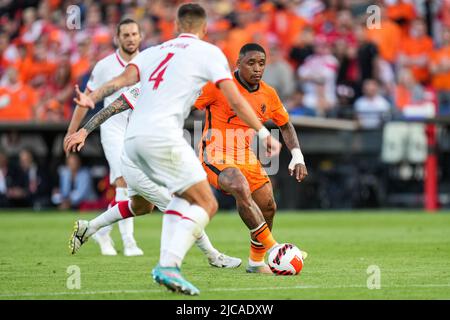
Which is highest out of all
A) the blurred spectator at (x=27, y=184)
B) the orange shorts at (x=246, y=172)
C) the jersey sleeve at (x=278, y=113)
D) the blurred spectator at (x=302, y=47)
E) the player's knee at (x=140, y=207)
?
the blurred spectator at (x=302, y=47)

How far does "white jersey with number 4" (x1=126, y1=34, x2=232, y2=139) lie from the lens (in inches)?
317

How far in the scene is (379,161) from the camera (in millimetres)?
21203

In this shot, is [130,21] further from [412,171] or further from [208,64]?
[412,171]

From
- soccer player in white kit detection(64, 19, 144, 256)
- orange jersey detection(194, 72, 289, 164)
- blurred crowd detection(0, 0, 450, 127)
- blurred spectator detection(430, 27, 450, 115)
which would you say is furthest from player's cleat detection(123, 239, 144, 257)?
blurred spectator detection(430, 27, 450, 115)

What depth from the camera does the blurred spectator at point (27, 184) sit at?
72.1ft

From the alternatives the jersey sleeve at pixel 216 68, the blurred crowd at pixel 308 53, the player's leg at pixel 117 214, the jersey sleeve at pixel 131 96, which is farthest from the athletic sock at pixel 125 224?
the blurred crowd at pixel 308 53

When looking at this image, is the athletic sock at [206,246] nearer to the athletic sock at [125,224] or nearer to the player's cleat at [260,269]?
the player's cleat at [260,269]

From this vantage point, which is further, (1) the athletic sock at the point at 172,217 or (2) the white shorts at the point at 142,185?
(2) the white shorts at the point at 142,185

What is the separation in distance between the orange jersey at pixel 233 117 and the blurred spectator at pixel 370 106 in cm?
1069

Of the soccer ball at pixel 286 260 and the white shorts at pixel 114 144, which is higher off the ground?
the white shorts at pixel 114 144

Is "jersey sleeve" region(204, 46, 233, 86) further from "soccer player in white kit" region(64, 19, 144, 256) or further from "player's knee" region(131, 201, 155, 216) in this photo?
"soccer player in white kit" region(64, 19, 144, 256)

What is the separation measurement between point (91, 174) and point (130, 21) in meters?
10.5

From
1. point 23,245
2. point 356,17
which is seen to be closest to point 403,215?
point 356,17

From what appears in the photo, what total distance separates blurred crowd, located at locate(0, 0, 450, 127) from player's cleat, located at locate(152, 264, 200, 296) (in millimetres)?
11708
